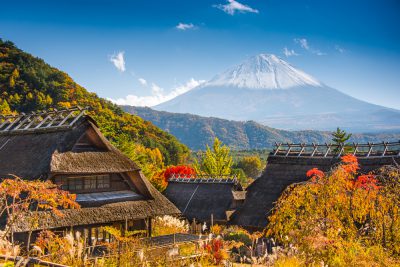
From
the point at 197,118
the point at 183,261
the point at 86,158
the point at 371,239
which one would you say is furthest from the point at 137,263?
the point at 197,118

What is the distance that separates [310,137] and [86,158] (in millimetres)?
170731

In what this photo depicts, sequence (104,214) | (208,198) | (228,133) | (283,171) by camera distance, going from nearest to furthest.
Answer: (104,214), (283,171), (208,198), (228,133)

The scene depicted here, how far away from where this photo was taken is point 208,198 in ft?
103

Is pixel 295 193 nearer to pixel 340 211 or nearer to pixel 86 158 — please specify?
pixel 340 211

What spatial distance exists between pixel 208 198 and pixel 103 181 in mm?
13267

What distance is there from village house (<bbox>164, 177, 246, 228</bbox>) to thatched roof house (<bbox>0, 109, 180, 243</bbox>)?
10240 mm

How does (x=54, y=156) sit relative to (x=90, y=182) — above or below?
above

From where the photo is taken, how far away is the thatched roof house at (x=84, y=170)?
55.8 ft

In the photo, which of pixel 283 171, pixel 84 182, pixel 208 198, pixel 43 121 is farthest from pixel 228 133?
pixel 84 182

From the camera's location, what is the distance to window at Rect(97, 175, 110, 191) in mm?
18812

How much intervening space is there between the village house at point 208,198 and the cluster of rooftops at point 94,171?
6.48 meters

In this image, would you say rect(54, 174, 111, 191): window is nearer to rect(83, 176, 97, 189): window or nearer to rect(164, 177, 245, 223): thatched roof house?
rect(83, 176, 97, 189): window

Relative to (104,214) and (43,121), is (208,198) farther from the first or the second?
(104,214)

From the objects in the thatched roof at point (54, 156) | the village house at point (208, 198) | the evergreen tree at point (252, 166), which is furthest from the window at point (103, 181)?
the evergreen tree at point (252, 166)
